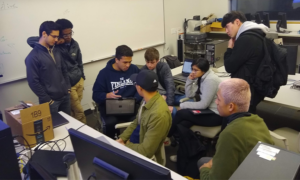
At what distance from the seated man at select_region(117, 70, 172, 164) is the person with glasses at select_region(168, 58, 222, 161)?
1.78 ft

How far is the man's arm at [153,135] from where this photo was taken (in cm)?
161

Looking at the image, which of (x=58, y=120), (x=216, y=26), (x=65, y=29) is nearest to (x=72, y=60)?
(x=65, y=29)

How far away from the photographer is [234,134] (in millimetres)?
1231

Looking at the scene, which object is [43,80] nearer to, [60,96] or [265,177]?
[60,96]

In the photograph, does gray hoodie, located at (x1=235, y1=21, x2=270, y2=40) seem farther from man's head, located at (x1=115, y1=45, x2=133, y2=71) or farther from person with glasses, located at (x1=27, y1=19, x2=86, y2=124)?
person with glasses, located at (x1=27, y1=19, x2=86, y2=124)

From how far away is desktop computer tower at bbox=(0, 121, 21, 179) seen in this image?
3.37ft

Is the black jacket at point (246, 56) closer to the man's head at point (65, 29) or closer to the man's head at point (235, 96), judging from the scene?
the man's head at point (235, 96)

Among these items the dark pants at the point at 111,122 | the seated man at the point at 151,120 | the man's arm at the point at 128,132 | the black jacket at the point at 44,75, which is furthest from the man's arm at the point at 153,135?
the black jacket at the point at 44,75

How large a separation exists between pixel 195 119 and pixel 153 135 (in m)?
0.80

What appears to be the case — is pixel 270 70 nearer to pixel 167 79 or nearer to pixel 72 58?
pixel 167 79

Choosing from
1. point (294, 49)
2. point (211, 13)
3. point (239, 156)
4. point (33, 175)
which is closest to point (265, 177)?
point (239, 156)

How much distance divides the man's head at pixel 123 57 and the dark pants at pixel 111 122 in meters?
0.52

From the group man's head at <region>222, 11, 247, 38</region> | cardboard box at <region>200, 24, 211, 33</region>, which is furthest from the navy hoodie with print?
cardboard box at <region>200, 24, 211, 33</region>

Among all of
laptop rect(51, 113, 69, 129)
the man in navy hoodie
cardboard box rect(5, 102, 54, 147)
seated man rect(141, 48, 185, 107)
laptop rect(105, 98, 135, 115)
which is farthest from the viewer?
seated man rect(141, 48, 185, 107)
